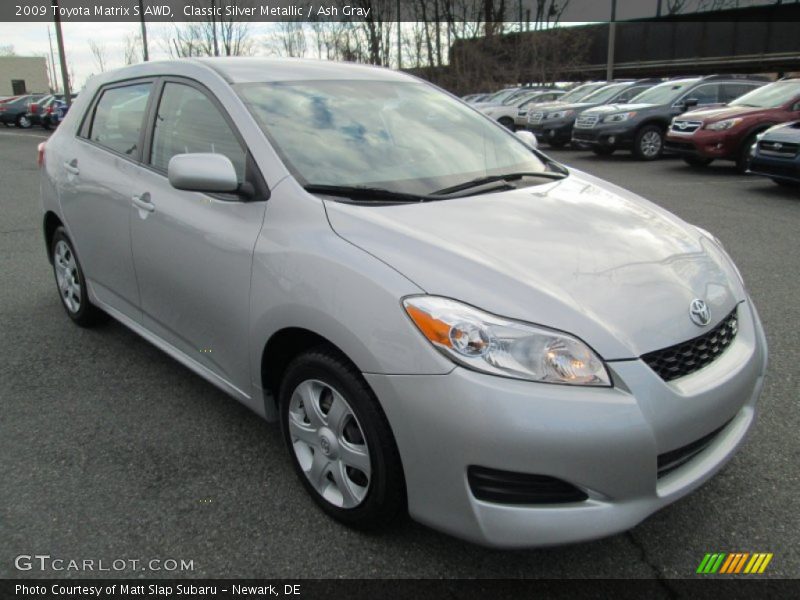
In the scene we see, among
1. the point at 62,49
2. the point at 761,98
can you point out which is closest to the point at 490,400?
the point at 761,98

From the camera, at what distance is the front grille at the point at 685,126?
1207cm

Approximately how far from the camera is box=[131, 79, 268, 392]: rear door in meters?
2.70

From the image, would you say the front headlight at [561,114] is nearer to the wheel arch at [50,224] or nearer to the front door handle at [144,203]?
the wheel arch at [50,224]

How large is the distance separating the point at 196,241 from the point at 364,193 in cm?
81

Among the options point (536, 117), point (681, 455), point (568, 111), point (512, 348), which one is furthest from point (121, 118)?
Result: point (536, 117)

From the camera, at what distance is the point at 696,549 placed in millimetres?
2342

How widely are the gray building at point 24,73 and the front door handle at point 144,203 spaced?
77.2m

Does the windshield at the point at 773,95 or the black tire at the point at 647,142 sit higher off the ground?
the windshield at the point at 773,95

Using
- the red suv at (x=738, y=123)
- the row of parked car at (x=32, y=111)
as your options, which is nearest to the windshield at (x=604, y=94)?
the red suv at (x=738, y=123)

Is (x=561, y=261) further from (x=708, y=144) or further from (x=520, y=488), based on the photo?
(x=708, y=144)

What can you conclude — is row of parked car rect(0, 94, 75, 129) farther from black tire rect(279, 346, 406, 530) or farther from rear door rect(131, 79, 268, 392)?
black tire rect(279, 346, 406, 530)

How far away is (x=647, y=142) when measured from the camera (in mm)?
14234

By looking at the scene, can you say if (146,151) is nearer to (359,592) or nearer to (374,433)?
(374,433)

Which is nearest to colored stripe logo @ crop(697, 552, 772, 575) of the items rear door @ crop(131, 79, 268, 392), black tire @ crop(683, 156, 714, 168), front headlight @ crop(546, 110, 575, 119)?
rear door @ crop(131, 79, 268, 392)
